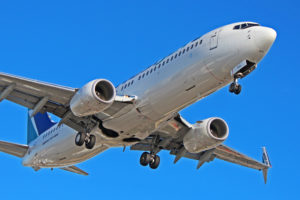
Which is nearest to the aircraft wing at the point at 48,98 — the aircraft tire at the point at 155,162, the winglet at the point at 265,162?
the aircraft tire at the point at 155,162

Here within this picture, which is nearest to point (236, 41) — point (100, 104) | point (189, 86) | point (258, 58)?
point (258, 58)

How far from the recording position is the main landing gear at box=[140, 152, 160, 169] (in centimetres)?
3397

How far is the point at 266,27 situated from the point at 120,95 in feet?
30.4

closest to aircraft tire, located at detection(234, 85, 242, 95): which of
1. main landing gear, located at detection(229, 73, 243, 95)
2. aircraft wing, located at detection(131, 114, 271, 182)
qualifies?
main landing gear, located at detection(229, 73, 243, 95)

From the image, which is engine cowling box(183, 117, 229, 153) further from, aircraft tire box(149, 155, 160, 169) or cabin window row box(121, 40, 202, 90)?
cabin window row box(121, 40, 202, 90)

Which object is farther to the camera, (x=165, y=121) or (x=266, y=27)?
(x=165, y=121)

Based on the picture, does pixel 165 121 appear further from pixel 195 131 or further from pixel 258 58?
pixel 258 58

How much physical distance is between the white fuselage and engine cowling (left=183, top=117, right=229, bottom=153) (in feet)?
13.1

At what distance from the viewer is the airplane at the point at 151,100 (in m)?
26.7

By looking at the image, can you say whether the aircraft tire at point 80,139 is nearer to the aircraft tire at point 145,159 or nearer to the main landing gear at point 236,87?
the aircraft tire at point 145,159

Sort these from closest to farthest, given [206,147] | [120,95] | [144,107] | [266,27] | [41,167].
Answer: [266,27] < [144,107] < [120,95] < [206,147] < [41,167]

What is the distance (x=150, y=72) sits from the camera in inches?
1152

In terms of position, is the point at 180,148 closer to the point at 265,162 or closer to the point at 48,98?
the point at 265,162

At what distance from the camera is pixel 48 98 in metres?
29.8
